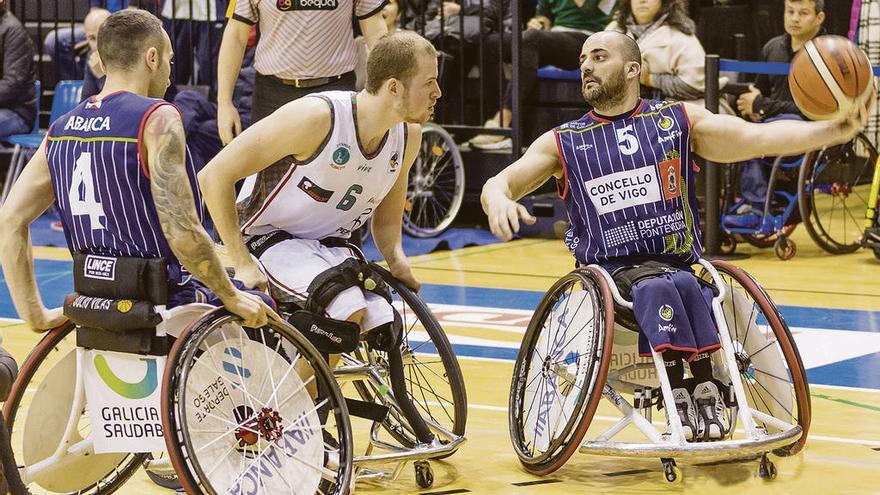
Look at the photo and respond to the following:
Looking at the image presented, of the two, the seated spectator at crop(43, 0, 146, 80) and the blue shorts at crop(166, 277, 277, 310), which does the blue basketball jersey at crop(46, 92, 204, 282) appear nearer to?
the blue shorts at crop(166, 277, 277, 310)

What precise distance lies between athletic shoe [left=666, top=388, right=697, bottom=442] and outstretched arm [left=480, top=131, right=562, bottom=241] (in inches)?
28.2

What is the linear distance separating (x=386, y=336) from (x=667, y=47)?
5.28 metres

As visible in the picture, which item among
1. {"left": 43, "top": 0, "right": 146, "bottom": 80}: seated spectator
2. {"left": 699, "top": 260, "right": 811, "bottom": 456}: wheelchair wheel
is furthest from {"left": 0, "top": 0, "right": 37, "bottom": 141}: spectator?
{"left": 699, "top": 260, "right": 811, "bottom": 456}: wheelchair wheel

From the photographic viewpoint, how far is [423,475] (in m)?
4.51

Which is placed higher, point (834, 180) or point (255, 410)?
point (255, 410)

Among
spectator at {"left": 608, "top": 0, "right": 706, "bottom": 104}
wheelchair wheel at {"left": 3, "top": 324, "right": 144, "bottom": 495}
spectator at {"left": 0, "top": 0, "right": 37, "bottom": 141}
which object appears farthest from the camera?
spectator at {"left": 0, "top": 0, "right": 37, "bottom": 141}

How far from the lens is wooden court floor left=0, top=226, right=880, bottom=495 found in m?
4.50

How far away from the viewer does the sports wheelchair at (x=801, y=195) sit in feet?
28.8

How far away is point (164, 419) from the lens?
11.7 feet

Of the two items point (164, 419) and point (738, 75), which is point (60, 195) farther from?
point (738, 75)

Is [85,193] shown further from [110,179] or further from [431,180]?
[431,180]

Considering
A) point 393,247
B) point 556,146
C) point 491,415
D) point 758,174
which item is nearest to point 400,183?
point 393,247

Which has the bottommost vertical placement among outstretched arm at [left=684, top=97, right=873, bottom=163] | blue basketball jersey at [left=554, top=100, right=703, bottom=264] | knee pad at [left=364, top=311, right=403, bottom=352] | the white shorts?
knee pad at [left=364, top=311, right=403, bottom=352]

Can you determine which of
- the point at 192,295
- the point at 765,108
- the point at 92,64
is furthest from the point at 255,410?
the point at 92,64
